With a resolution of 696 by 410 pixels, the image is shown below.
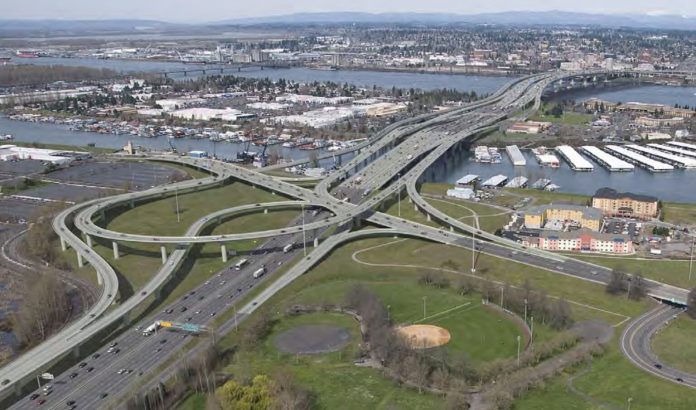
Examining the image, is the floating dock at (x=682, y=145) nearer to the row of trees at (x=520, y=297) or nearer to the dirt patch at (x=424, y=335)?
the row of trees at (x=520, y=297)

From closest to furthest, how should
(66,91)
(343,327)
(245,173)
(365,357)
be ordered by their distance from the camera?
(365,357), (343,327), (245,173), (66,91)

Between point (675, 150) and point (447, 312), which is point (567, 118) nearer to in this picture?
point (675, 150)

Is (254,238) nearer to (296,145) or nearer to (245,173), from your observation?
(245,173)

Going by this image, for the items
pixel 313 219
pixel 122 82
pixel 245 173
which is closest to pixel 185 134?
pixel 245 173

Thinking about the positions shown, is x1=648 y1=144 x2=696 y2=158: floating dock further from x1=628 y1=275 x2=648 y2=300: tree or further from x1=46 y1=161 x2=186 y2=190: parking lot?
x1=46 y1=161 x2=186 y2=190: parking lot

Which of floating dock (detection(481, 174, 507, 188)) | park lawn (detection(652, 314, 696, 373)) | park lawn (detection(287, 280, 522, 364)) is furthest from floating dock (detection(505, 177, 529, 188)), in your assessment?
park lawn (detection(652, 314, 696, 373))

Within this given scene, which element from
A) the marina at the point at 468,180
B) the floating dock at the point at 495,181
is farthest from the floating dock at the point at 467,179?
the floating dock at the point at 495,181
